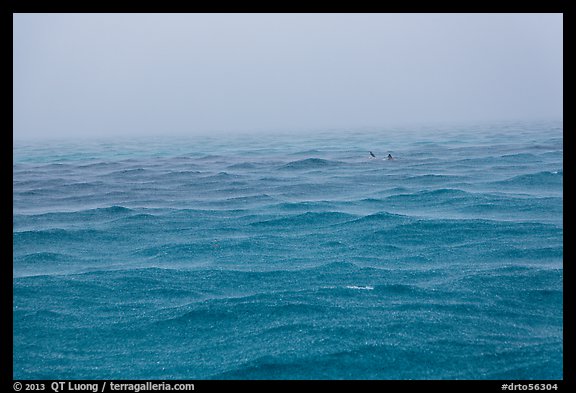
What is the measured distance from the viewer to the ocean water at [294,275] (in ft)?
15.5

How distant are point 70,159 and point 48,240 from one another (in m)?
8.74

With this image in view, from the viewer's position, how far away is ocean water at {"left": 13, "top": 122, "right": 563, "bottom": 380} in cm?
472

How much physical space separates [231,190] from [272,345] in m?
6.00

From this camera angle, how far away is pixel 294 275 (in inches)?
252

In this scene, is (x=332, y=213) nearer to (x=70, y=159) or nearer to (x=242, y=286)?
(x=242, y=286)

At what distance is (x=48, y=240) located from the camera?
7.89 meters
